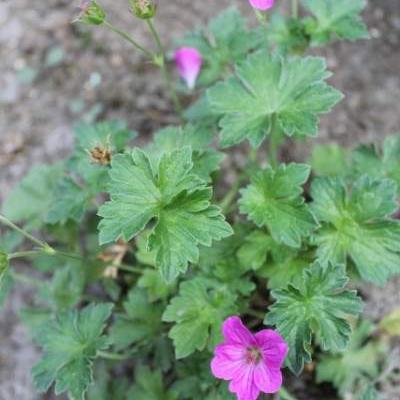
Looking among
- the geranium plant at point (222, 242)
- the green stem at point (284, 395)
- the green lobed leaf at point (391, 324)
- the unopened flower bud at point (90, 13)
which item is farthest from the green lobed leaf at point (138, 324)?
the unopened flower bud at point (90, 13)

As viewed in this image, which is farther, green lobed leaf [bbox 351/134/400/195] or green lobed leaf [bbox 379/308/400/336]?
green lobed leaf [bbox 379/308/400/336]

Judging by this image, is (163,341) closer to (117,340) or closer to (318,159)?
(117,340)

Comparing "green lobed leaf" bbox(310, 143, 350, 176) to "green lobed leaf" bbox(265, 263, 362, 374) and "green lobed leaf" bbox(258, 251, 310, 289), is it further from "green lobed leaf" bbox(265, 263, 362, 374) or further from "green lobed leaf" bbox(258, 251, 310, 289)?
"green lobed leaf" bbox(265, 263, 362, 374)

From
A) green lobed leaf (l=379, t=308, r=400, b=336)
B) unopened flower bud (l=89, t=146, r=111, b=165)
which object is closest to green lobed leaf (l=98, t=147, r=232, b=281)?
unopened flower bud (l=89, t=146, r=111, b=165)

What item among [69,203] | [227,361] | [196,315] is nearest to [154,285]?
[196,315]

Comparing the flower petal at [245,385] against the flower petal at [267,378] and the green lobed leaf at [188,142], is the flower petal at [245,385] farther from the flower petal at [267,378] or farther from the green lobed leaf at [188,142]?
the green lobed leaf at [188,142]

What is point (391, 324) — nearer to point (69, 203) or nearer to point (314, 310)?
point (314, 310)
